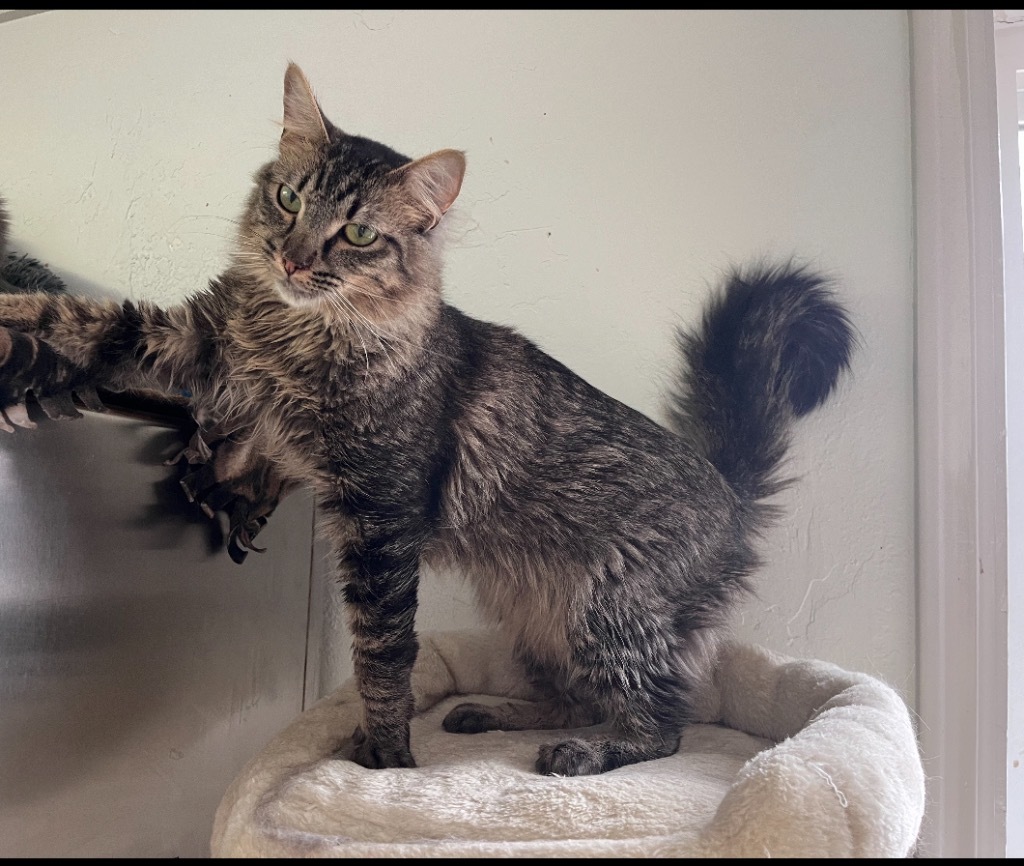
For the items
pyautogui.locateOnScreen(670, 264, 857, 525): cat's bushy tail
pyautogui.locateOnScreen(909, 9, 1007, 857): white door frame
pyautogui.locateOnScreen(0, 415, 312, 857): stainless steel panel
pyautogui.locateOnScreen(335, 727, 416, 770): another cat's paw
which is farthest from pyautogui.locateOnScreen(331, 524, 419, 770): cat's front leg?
pyautogui.locateOnScreen(909, 9, 1007, 857): white door frame

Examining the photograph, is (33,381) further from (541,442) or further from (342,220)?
(541,442)

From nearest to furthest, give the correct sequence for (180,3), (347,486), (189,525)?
(347,486) → (189,525) → (180,3)

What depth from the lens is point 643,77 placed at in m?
1.60

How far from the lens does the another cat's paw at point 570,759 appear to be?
41.4 inches

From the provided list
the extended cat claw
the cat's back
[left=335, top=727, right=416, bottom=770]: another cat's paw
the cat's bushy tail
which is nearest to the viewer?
the extended cat claw

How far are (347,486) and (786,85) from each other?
1.20m

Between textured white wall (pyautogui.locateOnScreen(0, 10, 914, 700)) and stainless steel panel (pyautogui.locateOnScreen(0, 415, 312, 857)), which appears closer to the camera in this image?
stainless steel panel (pyautogui.locateOnScreen(0, 415, 312, 857))

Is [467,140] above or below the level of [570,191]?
above

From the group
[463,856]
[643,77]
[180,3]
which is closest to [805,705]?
[463,856]

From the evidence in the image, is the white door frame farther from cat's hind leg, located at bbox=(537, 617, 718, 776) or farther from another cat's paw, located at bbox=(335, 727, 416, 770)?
another cat's paw, located at bbox=(335, 727, 416, 770)

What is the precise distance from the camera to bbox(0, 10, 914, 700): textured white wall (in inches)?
→ 57.2

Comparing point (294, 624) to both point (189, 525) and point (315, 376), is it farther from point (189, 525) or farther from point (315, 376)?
point (315, 376)

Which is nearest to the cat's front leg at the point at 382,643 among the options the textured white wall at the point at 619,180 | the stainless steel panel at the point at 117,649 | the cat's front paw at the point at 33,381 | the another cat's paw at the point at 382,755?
the another cat's paw at the point at 382,755

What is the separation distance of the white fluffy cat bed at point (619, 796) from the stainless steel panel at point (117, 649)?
0.24 m
